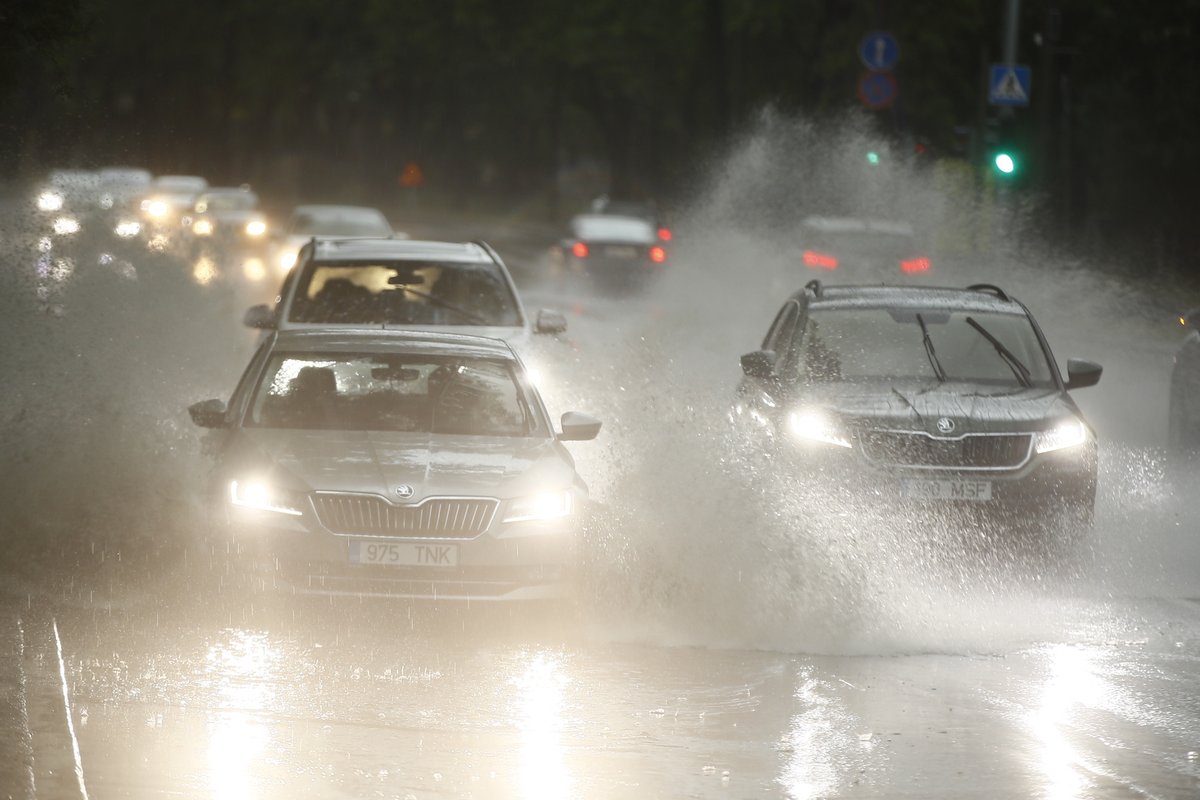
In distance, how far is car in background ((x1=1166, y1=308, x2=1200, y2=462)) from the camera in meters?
15.0

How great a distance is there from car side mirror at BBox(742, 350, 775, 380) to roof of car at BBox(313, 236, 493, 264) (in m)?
2.58

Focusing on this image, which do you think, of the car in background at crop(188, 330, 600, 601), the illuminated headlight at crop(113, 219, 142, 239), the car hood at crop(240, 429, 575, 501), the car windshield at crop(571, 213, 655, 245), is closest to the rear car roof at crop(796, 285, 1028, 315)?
the car in background at crop(188, 330, 600, 601)

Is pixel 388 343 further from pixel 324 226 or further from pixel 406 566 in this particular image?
pixel 324 226

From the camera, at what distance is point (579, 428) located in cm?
1013

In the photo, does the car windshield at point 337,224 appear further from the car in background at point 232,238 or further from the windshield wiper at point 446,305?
the windshield wiper at point 446,305

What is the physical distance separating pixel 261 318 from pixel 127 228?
13057mm

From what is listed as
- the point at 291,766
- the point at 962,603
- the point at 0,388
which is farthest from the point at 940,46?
the point at 291,766

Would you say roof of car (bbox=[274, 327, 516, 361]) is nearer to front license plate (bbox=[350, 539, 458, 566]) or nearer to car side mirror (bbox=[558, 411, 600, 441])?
car side mirror (bbox=[558, 411, 600, 441])

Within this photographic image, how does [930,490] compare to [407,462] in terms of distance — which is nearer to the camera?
[407,462]

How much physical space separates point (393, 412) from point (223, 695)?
261 centimetres

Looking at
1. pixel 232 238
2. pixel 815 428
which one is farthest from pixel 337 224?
pixel 815 428

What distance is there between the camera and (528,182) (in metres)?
99.4

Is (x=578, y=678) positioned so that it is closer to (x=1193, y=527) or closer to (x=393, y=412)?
(x=393, y=412)

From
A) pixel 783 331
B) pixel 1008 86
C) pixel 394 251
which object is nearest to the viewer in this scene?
pixel 783 331
